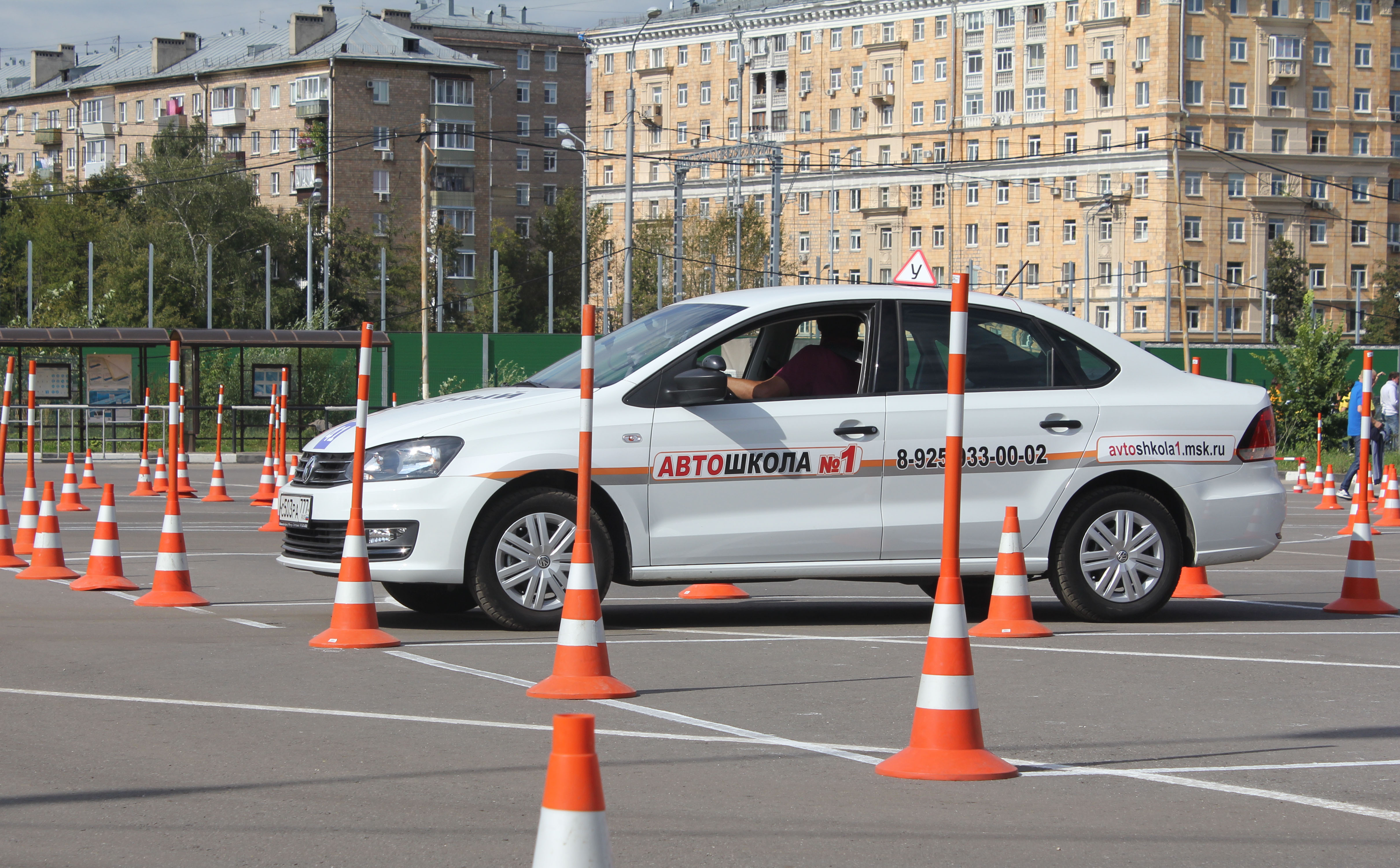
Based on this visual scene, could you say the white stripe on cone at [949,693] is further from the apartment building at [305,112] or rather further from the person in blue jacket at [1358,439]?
the apartment building at [305,112]

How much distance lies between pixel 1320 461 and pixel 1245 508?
64.0 feet

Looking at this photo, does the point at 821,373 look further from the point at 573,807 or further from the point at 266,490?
the point at 266,490

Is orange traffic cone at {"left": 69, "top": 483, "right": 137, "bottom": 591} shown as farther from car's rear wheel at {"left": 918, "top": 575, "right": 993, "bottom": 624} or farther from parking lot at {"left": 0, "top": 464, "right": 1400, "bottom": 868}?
car's rear wheel at {"left": 918, "top": 575, "right": 993, "bottom": 624}

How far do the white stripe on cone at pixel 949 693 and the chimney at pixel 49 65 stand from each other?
12206 cm

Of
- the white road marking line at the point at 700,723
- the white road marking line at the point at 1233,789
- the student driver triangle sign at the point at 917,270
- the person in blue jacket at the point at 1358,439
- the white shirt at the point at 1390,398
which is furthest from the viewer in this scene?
the white shirt at the point at 1390,398

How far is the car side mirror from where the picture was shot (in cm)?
928

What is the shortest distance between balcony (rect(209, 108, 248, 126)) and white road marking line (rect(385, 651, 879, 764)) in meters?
100

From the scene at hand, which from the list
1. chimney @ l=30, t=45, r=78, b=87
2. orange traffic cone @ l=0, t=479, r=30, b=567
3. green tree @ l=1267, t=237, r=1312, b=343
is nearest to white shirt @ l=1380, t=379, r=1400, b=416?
orange traffic cone @ l=0, t=479, r=30, b=567

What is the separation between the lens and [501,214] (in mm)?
123375

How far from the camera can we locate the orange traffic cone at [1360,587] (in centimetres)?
1080

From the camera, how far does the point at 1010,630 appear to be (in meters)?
9.29

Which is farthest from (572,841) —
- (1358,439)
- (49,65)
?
(49,65)

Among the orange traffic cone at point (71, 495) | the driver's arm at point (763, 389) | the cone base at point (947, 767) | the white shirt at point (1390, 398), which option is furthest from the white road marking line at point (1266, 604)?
the white shirt at point (1390, 398)

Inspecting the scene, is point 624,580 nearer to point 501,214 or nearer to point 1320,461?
point 1320,461
